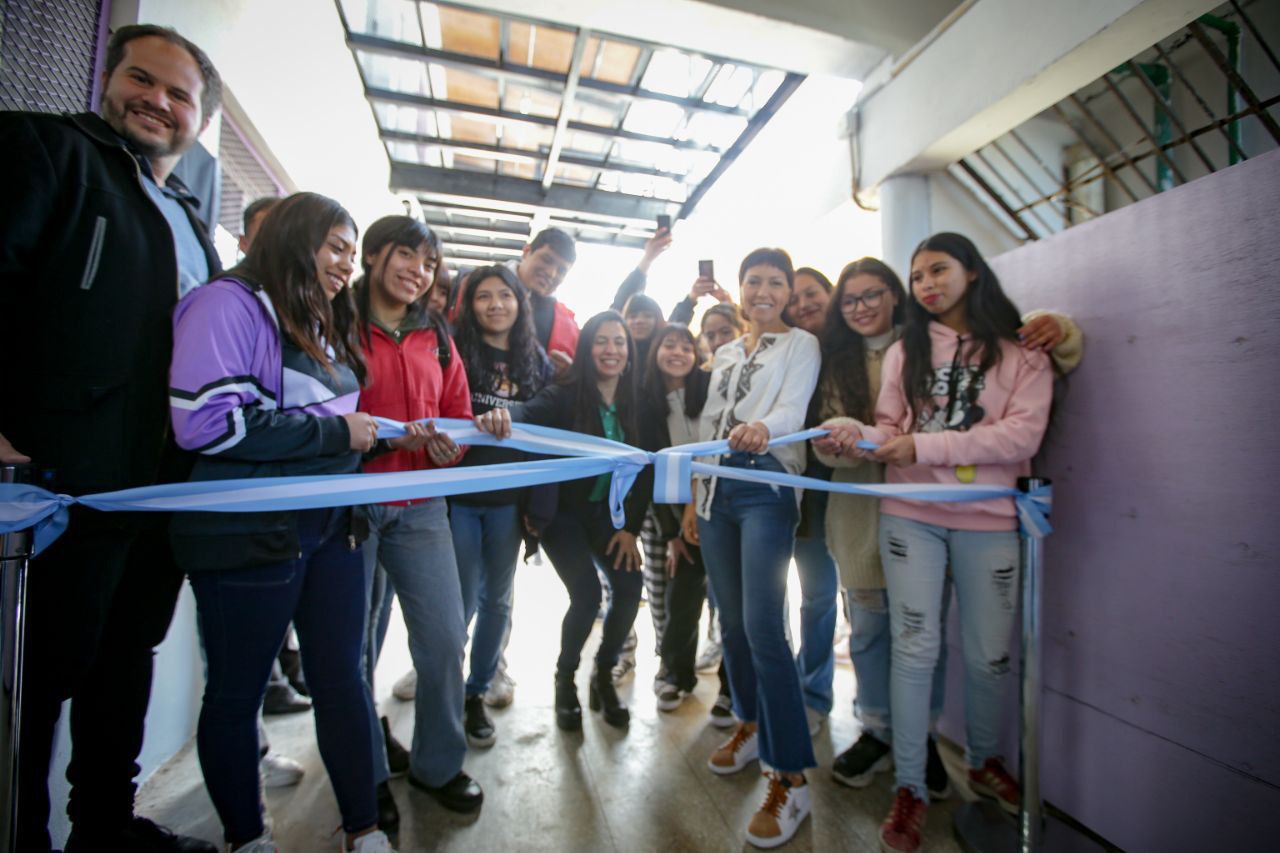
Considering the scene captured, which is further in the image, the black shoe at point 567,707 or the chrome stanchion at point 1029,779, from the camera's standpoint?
the black shoe at point 567,707

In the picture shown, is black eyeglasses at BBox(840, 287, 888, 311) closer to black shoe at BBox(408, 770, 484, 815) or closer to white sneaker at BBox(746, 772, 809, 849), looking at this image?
white sneaker at BBox(746, 772, 809, 849)

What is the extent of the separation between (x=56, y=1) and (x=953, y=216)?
3428 mm

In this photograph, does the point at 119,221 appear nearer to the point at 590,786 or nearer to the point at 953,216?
the point at 590,786

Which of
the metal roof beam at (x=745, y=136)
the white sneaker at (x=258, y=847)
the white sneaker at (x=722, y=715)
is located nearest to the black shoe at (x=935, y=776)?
the white sneaker at (x=722, y=715)

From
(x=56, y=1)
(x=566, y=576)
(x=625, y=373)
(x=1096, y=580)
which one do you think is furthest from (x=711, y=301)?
(x=56, y=1)

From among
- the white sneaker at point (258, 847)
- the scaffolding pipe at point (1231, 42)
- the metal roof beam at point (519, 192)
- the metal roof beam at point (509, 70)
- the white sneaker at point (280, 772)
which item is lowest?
the white sneaker at point (280, 772)

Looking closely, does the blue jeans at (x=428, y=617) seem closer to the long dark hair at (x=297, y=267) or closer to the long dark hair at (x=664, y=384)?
the long dark hair at (x=297, y=267)

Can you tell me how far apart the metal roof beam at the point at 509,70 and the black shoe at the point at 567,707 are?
357 cm

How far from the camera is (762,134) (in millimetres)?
4172

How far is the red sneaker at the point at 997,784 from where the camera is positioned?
162cm

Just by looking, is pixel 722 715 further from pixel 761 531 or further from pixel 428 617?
pixel 428 617

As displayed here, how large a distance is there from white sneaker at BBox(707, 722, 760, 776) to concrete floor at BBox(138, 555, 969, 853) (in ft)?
0.10

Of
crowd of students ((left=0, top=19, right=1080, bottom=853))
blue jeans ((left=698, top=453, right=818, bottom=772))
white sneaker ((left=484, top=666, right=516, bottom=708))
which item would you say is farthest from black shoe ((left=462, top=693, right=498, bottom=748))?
blue jeans ((left=698, top=453, right=818, bottom=772))

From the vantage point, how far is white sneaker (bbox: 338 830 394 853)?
4.14ft
